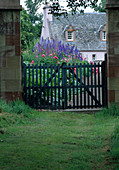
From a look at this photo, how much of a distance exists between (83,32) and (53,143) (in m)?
38.4

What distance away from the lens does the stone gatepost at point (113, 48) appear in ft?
35.8

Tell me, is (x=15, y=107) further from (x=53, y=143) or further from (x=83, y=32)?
(x=83, y=32)

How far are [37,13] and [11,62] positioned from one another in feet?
179

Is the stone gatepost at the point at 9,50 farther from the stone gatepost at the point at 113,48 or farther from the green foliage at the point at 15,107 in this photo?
the stone gatepost at the point at 113,48

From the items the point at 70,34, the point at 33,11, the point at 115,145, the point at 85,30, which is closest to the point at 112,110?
the point at 115,145

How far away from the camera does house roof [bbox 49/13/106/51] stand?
1689 inches

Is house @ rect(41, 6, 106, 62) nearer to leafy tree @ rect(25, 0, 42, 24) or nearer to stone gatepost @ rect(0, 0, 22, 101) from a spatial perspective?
leafy tree @ rect(25, 0, 42, 24)

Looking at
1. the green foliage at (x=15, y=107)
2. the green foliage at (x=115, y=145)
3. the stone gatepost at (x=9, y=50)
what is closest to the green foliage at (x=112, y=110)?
the green foliage at (x=15, y=107)

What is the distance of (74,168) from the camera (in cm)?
488

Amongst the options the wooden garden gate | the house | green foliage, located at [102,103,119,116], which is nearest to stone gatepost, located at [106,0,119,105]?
green foliage, located at [102,103,119,116]

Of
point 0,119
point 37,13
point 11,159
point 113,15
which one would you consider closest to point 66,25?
point 37,13

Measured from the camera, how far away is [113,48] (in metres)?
11.0

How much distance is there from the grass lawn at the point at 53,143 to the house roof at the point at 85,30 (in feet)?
109

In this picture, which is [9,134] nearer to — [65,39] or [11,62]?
[11,62]
